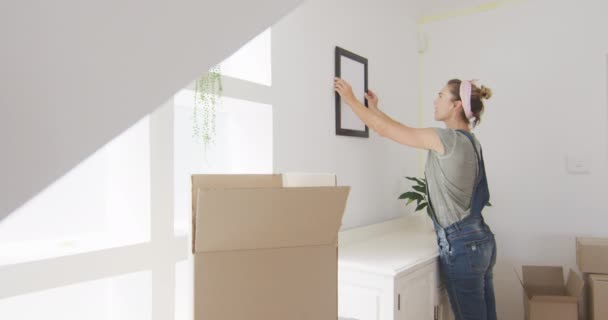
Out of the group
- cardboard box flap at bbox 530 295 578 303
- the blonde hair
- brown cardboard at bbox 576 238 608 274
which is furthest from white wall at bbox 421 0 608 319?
the blonde hair

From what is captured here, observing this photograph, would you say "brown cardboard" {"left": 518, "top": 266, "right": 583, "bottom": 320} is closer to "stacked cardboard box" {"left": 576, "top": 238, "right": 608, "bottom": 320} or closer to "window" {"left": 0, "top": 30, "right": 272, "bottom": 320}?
"stacked cardboard box" {"left": 576, "top": 238, "right": 608, "bottom": 320}

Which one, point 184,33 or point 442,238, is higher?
point 184,33

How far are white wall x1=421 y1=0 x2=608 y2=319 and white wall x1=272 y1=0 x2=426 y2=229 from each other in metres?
0.52

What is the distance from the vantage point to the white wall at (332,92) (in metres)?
1.89

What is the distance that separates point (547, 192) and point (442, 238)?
123 cm

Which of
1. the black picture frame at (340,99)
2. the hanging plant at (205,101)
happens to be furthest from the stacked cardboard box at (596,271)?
the hanging plant at (205,101)

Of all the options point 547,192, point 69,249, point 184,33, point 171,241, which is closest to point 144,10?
point 184,33

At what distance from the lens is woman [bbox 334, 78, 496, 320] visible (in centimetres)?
185

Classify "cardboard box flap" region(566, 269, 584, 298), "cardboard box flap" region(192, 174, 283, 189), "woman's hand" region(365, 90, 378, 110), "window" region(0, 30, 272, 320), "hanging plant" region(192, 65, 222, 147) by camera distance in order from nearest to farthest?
1. "cardboard box flap" region(192, 174, 283, 189)
2. "window" region(0, 30, 272, 320)
3. "hanging plant" region(192, 65, 222, 147)
4. "cardboard box flap" region(566, 269, 584, 298)
5. "woman's hand" region(365, 90, 378, 110)

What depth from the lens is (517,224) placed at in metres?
2.83

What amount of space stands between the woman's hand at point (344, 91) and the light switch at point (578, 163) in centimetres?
150

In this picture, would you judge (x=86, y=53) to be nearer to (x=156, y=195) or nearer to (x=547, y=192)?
(x=156, y=195)

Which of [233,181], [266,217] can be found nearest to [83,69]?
[266,217]

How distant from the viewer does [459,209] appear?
6.18 feet
